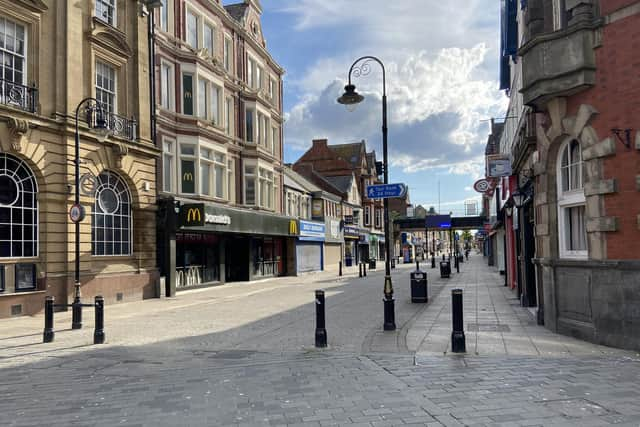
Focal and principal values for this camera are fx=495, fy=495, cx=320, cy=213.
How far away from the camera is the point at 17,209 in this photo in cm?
1477

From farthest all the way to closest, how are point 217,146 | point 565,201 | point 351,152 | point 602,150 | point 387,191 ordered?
point 351,152 → point 217,146 → point 387,191 → point 565,201 → point 602,150

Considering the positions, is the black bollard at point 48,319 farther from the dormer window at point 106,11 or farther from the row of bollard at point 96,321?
the dormer window at point 106,11

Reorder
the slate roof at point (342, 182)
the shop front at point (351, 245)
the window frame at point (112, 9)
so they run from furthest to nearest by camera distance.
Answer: the slate roof at point (342, 182)
the shop front at point (351, 245)
the window frame at point (112, 9)

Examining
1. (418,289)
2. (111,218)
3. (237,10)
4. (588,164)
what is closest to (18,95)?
(111,218)

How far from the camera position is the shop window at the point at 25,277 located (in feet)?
47.2

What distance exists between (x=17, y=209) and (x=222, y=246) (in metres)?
12.0

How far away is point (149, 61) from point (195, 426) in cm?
1821

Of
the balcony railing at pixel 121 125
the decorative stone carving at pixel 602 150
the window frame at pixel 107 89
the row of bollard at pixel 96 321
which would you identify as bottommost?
the row of bollard at pixel 96 321

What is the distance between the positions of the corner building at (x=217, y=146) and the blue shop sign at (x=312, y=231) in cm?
181

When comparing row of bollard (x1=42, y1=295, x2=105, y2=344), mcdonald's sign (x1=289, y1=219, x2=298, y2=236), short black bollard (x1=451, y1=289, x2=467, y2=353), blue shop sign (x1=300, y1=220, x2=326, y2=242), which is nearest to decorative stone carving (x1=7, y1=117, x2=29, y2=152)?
row of bollard (x1=42, y1=295, x2=105, y2=344)

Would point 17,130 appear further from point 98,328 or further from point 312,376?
point 312,376

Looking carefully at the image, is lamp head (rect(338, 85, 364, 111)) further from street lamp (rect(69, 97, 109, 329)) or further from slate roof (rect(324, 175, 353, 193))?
slate roof (rect(324, 175, 353, 193))

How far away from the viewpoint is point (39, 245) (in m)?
15.2

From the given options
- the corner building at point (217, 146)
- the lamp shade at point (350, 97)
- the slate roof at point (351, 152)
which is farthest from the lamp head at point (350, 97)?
the slate roof at point (351, 152)
